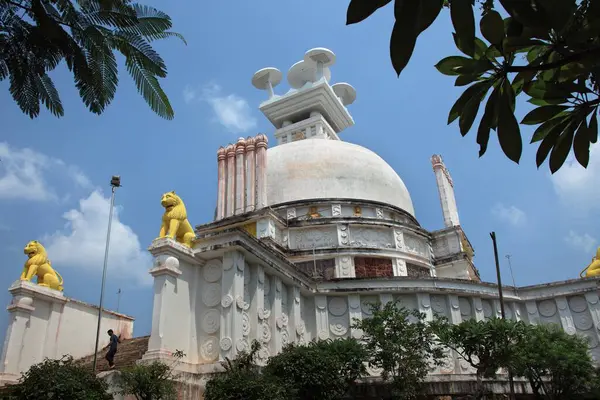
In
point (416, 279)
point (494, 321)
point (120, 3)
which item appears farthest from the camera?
point (416, 279)

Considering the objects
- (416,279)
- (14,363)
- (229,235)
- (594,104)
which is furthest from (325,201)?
(594,104)

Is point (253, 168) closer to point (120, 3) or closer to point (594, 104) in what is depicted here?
point (120, 3)

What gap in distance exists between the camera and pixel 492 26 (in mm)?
3139

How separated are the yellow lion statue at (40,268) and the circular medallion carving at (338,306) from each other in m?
11.8

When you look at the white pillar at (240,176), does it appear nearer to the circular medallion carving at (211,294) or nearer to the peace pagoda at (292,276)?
the peace pagoda at (292,276)

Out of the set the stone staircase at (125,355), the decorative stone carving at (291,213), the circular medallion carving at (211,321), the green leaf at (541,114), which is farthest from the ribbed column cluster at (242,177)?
the green leaf at (541,114)

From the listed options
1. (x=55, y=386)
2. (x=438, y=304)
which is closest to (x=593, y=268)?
(x=438, y=304)

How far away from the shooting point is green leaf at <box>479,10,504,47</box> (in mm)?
3119

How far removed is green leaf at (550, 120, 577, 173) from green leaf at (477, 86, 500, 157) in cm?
65

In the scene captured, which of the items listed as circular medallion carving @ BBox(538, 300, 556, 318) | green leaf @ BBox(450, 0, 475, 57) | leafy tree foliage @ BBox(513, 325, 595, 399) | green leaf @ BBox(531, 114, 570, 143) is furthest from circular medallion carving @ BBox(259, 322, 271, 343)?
green leaf @ BBox(450, 0, 475, 57)

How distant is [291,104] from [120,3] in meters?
36.1

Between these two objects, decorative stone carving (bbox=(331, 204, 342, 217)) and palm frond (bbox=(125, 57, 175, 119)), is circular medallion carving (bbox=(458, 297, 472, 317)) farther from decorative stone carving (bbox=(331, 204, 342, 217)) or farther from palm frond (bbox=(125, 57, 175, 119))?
palm frond (bbox=(125, 57, 175, 119))

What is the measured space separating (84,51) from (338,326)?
18.2m

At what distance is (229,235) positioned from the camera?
58.8 feet
